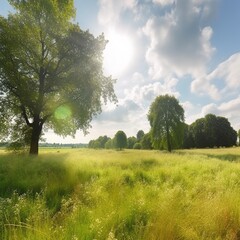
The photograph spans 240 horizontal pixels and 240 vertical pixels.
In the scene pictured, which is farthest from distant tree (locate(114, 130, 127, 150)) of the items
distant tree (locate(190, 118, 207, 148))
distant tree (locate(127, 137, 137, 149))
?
distant tree (locate(190, 118, 207, 148))

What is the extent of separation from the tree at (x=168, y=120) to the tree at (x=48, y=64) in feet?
69.5

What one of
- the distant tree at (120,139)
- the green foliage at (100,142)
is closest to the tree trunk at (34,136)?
the distant tree at (120,139)

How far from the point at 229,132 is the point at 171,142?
3447 centimetres

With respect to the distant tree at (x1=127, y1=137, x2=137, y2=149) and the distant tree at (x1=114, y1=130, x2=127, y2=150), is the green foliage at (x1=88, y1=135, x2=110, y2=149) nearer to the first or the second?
the distant tree at (x1=127, y1=137, x2=137, y2=149)

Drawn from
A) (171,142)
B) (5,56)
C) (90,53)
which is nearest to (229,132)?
(171,142)

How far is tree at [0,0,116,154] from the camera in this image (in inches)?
698

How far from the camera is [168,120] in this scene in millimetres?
40344

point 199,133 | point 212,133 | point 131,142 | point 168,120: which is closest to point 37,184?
point 168,120

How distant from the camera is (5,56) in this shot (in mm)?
17359

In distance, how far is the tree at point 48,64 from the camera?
58.1 ft

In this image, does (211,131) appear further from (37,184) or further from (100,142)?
(37,184)

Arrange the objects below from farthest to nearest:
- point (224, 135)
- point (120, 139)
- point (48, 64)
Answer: point (120, 139) → point (224, 135) → point (48, 64)

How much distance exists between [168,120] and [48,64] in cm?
2509

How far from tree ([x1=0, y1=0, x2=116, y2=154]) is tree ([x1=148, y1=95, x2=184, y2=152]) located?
69.5 feet
